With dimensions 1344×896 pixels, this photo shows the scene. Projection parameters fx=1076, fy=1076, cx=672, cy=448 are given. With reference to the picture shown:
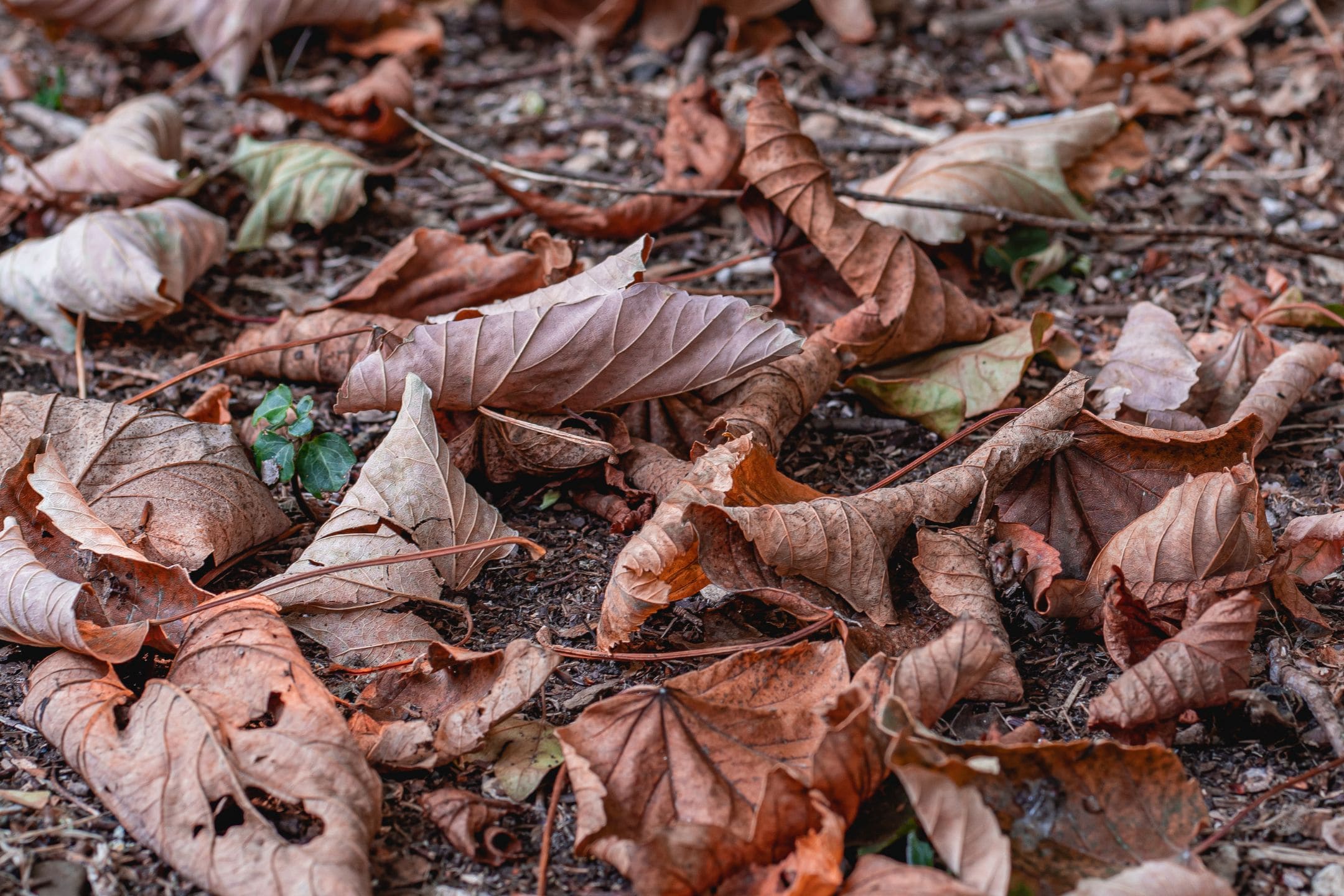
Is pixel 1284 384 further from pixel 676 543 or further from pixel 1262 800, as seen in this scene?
pixel 676 543

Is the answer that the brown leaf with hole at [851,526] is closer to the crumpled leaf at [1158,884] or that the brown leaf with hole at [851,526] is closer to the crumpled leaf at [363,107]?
the crumpled leaf at [1158,884]

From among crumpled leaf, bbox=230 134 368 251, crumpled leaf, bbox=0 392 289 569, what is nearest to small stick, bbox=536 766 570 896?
crumpled leaf, bbox=0 392 289 569

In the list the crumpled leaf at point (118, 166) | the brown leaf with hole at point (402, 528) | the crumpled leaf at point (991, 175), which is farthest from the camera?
the crumpled leaf at point (118, 166)

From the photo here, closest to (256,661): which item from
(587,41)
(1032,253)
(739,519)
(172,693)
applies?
(172,693)

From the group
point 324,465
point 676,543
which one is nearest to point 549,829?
point 676,543

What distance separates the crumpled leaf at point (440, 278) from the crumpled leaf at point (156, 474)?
22.1 inches

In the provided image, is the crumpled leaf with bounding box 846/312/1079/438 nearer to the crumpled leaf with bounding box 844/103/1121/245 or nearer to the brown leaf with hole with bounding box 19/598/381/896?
the crumpled leaf with bounding box 844/103/1121/245

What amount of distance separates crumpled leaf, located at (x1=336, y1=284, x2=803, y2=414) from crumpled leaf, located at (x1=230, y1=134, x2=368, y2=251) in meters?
1.08

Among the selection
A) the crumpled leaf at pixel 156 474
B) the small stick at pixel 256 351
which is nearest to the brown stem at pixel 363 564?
the crumpled leaf at pixel 156 474

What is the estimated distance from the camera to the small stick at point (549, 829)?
1.43 m

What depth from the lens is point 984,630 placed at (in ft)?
5.02

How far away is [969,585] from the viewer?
1765mm

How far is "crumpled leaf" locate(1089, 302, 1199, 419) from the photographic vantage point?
2201 mm

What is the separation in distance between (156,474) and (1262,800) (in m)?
1.87
